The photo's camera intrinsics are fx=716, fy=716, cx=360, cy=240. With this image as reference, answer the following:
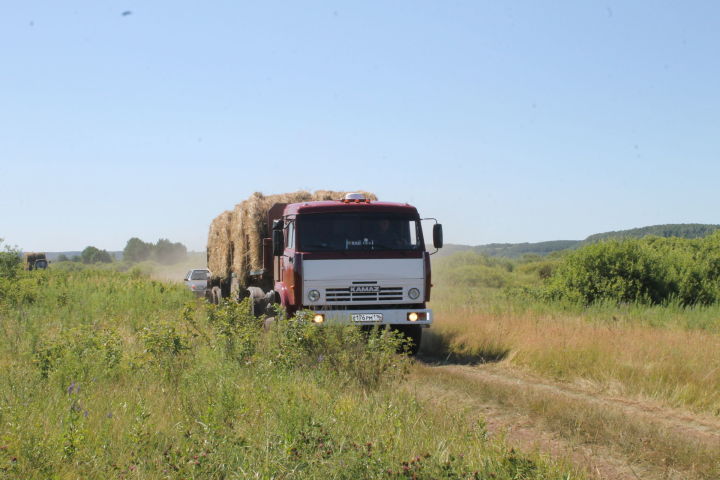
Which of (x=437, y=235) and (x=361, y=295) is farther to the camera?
(x=437, y=235)

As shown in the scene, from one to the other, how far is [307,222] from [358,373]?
4.78 metres

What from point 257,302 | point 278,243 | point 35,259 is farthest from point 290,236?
point 35,259

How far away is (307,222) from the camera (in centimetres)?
1320

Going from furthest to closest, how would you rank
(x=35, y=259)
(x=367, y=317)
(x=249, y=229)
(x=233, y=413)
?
(x=35, y=259) < (x=249, y=229) < (x=367, y=317) < (x=233, y=413)

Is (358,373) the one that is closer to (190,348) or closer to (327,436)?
(190,348)

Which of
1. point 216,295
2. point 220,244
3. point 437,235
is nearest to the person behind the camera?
point 437,235

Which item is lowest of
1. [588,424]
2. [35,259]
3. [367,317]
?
[588,424]

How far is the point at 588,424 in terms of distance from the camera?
7.48m

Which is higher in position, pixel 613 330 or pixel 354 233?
pixel 354 233

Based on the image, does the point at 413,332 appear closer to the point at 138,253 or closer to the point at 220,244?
the point at 220,244

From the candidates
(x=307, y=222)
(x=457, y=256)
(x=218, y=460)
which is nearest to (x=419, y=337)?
(x=307, y=222)

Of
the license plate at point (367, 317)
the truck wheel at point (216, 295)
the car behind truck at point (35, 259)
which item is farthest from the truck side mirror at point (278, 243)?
the car behind truck at point (35, 259)

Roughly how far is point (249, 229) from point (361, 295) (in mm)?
4362

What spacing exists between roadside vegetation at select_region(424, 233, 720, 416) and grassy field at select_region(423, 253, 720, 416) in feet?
0.06
